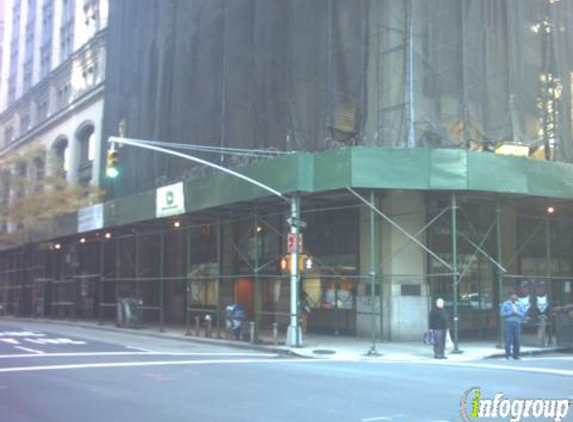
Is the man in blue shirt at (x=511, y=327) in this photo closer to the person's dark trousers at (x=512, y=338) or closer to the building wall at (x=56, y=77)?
the person's dark trousers at (x=512, y=338)

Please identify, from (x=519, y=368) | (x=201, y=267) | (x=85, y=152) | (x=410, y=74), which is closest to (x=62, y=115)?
(x=85, y=152)

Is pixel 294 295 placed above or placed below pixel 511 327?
above

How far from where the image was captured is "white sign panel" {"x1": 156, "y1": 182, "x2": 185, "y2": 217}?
85.9ft

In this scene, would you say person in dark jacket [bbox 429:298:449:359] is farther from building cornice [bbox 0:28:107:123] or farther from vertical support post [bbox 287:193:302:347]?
building cornice [bbox 0:28:107:123]

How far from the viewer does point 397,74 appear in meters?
23.5

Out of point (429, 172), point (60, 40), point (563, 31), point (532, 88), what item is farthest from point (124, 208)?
point (60, 40)

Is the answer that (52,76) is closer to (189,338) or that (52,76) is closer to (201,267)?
(201,267)

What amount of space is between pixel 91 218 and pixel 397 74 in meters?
17.5

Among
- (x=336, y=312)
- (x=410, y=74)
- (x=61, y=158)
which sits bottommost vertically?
(x=336, y=312)

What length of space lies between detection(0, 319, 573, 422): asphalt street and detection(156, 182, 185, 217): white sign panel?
7.95 m

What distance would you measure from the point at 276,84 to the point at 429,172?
25.8ft

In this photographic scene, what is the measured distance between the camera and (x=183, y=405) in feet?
33.2

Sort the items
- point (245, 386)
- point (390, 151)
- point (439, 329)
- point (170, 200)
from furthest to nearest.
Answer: point (170, 200) < point (390, 151) < point (439, 329) < point (245, 386)

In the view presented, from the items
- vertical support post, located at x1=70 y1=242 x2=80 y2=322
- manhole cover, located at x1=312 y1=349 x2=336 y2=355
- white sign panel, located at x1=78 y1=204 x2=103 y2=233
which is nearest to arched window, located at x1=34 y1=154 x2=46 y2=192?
vertical support post, located at x1=70 y1=242 x2=80 y2=322
